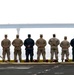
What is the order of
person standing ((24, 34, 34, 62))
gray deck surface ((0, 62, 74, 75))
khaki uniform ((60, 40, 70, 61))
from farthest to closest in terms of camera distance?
khaki uniform ((60, 40, 70, 61)), person standing ((24, 34, 34, 62)), gray deck surface ((0, 62, 74, 75))

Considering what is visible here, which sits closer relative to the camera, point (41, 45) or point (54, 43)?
point (54, 43)

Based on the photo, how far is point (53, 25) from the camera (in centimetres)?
6725

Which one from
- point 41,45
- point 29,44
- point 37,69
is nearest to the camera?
point 37,69

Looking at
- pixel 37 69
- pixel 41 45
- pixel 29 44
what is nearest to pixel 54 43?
pixel 41 45

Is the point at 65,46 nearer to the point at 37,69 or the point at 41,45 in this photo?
the point at 41,45

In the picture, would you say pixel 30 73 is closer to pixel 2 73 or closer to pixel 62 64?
pixel 2 73

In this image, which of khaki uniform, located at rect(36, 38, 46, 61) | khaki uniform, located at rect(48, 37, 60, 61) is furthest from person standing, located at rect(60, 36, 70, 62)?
khaki uniform, located at rect(36, 38, 46, 61)

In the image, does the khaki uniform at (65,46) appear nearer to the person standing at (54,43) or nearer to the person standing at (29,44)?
the person standing at (54,43)

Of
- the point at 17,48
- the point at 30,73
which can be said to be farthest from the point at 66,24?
the point at 30,73

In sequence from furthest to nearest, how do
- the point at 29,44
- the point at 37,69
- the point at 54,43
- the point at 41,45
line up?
1. the point at 41,45
2. the point at 54,43
3. the point at 29,44
4. the point at 37,69

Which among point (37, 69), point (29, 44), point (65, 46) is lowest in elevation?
point (37, 69)

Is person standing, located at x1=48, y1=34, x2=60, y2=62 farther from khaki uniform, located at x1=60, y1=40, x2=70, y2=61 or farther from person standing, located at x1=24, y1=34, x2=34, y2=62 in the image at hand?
person standing, located at x1=24, y1=34, x2=34, y2=62

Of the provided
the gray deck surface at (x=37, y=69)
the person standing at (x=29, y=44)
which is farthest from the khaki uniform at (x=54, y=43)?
the gray deck surface at (x=37, y=69)

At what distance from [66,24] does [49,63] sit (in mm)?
39693
